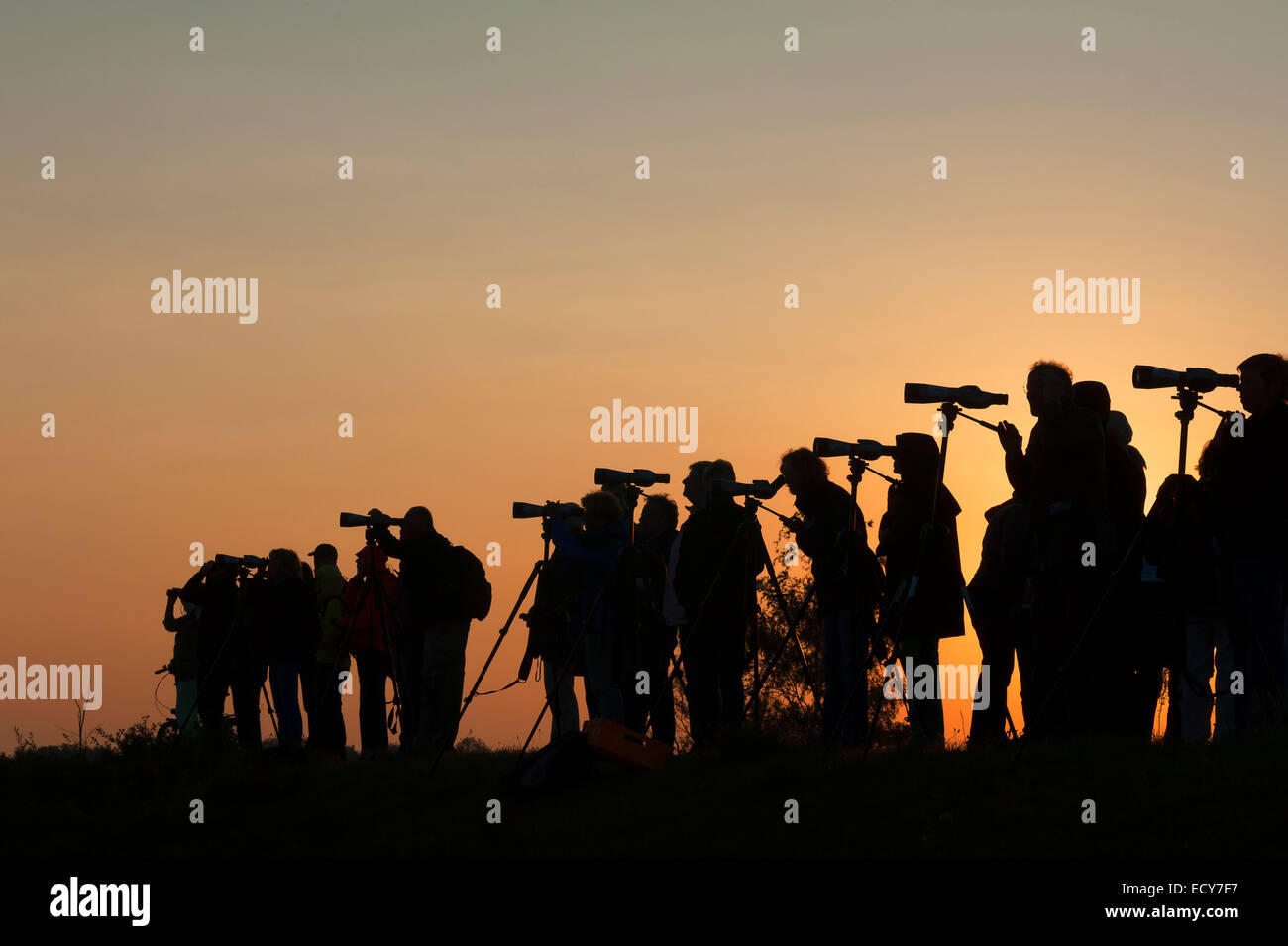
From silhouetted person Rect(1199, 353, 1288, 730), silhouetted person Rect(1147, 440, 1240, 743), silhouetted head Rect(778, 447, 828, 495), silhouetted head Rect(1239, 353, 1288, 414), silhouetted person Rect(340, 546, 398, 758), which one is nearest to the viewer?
silhouetted person Rect(1199, 353, 1288, 730)

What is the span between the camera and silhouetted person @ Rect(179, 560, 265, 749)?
1602 cm

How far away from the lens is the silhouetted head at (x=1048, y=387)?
9.66 meters

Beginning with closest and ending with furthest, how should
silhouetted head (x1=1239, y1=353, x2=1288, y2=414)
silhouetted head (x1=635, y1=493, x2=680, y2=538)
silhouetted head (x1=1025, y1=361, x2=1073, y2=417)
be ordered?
silhouetted head (x1=1239, y1=353, x2=1288, y2=414), silhouetted head (x1=1025, y1=361, x2=1073, y2=417), silhouetted head (x1=635, y1=493, x2=680, y2=538)

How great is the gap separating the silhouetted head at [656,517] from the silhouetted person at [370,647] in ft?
8.69

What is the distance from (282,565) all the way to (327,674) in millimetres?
1211

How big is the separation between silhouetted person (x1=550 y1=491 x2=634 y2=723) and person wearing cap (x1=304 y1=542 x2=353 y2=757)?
119 inches

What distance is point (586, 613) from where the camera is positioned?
12930 mm

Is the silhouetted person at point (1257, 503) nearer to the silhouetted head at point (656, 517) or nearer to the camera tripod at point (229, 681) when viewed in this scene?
the silhouetted head at point (656, 517)

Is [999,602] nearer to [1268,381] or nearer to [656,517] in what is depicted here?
[1268,381]

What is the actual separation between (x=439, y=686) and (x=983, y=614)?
525 cm

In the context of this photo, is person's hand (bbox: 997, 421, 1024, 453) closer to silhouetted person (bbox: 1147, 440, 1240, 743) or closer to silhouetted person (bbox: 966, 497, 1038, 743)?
silhouetted person (bbox: 966, 497, 1038, 743)

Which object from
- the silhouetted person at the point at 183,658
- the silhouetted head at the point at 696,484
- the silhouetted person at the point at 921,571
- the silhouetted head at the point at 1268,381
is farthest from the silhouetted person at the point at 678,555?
the silhouetted person at the point at 183,658

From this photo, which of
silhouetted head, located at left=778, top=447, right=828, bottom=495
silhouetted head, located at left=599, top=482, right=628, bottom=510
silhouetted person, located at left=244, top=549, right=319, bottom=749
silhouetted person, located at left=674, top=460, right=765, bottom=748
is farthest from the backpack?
silhouetted head, located at left=778, top=447, right=828, bottom=495
